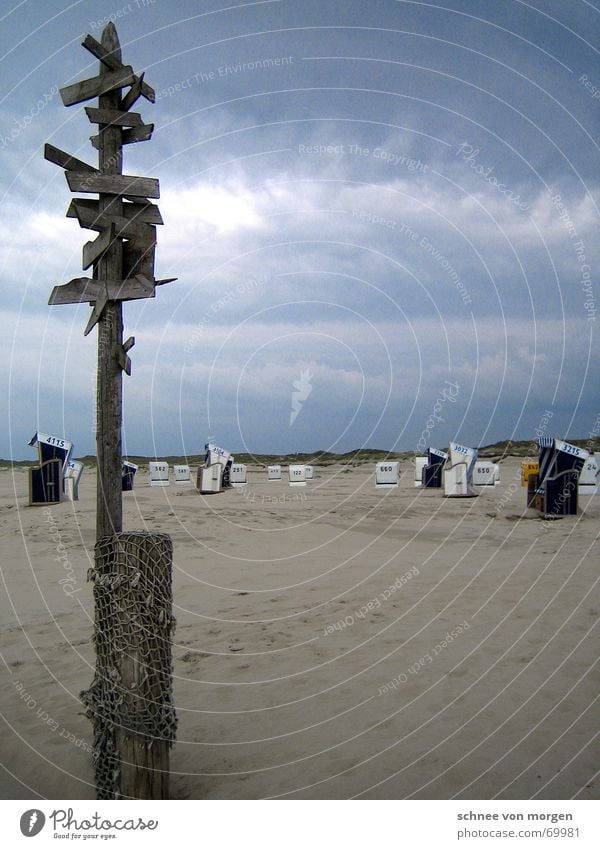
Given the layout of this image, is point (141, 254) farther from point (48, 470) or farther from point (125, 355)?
point (48, 470)

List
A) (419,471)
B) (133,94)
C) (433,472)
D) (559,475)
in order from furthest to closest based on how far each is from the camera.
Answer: (419,471) < (433,472) < (559,475) < (133,94)

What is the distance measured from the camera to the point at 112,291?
4.11 metres

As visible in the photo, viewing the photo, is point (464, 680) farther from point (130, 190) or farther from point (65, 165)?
point (65, 165)

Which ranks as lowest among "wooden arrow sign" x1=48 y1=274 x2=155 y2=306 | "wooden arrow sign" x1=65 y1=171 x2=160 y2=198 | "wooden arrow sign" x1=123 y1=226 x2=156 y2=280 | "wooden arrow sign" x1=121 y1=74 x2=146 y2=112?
"wooden arrow sign" x1=48 y1=274 x2=155 y2=306

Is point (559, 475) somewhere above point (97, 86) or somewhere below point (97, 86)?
below

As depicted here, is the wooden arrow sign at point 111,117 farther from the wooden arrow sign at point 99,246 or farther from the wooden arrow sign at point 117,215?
the wooden arrow sign at point 99,246

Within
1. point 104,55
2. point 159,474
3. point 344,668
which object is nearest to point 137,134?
point 104,55

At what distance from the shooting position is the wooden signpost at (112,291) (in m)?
3.84

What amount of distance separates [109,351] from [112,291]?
39cm

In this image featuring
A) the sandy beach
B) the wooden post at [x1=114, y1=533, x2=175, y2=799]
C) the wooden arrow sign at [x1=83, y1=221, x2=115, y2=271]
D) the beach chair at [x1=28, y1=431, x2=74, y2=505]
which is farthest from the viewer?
the beach chair at [x1=28, y1=431, x2=74, y2=505]

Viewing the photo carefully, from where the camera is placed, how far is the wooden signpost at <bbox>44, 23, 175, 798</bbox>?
3.84 metres

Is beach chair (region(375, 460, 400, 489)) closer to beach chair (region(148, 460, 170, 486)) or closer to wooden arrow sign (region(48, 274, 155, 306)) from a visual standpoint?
beach chair (region(148, 460, 170, 486))

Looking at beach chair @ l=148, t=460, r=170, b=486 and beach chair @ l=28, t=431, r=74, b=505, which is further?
beach chair @ l=148, t=460, r=170, b=486

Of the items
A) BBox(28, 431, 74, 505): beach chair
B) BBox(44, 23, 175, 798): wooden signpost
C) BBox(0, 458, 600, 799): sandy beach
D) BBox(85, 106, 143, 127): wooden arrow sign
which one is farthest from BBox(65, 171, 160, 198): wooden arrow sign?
BBox(28, 431, 74, 505): beach chair
